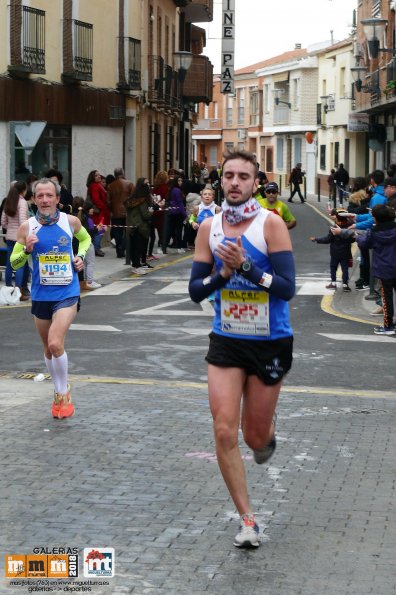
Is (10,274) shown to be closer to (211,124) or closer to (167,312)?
(167,312)

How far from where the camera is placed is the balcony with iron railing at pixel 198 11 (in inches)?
1903

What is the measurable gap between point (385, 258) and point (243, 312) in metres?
8.87

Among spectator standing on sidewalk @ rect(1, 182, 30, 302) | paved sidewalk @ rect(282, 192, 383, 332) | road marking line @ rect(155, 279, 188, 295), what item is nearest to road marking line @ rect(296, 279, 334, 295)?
paved sidewalk @ rect(282, 192, 383, 332)

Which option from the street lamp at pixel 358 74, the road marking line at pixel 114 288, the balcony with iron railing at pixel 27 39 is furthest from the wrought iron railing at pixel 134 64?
the street lamp at pixel 358 74

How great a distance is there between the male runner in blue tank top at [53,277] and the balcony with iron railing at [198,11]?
127 feet

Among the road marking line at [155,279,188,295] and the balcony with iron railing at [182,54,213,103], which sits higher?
the balcony with iron railing at [182,54,213,103]

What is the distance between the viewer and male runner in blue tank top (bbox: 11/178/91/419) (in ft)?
31.2

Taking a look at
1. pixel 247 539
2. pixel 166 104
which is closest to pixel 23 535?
pixel 247 539

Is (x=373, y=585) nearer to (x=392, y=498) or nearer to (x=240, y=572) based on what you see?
(x=240, y=572)

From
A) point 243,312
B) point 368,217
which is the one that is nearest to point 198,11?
point 368,217

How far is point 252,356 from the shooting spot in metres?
6.27

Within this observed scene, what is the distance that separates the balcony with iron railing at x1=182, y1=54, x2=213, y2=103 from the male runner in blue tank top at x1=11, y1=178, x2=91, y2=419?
3522cm

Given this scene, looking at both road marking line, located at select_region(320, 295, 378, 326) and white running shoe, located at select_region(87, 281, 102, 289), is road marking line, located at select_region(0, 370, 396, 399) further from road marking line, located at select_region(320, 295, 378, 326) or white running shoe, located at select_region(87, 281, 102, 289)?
white running shoe, located at select_region(87, 281, 102, 289)

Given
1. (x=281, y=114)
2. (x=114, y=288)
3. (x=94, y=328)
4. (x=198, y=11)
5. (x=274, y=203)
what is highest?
(x=198, y=11)
